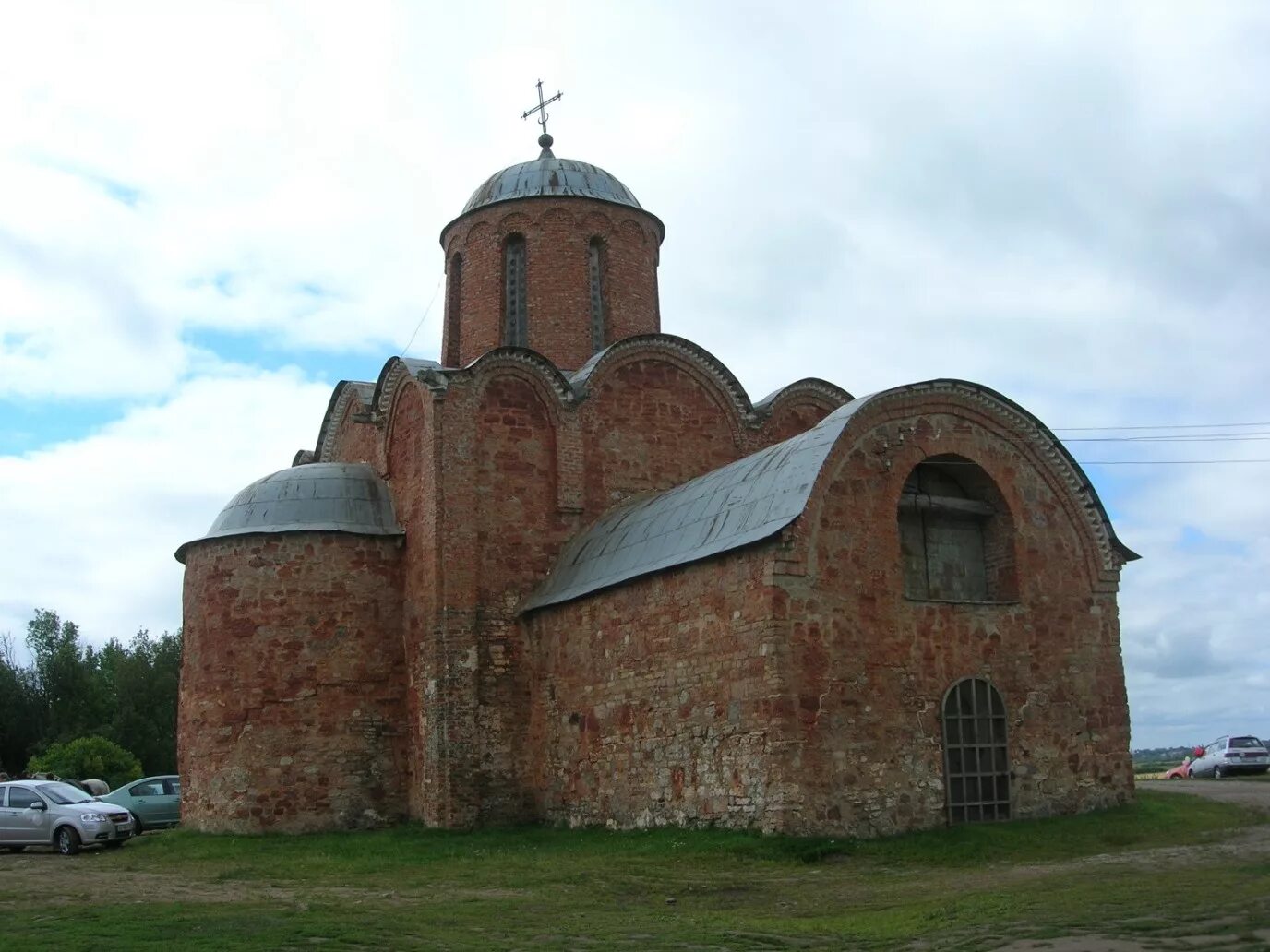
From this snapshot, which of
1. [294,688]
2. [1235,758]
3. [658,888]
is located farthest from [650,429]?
[1235,758]

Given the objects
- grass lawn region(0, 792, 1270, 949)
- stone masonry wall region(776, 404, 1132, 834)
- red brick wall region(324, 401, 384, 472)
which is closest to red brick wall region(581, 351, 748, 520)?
red brick wall region(324, 401, 384, 472)

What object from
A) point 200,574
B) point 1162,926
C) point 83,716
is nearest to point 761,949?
point 1162,926

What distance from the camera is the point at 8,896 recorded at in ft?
34.2

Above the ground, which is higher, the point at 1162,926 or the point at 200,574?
the point at 200,574

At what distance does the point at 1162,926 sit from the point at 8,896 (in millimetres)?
8442

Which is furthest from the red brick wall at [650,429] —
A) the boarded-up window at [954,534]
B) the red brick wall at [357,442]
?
the boarded-up window at [954,534]

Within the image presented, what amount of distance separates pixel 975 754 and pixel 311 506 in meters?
8.98

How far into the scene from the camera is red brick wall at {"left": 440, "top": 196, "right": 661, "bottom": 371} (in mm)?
19938

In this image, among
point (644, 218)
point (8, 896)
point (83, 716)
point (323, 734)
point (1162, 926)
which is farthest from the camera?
point (83, 716)

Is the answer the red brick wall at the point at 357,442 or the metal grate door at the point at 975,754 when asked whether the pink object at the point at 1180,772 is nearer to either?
the metal grate door at the point at 975,754

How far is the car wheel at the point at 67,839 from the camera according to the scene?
1533 cm

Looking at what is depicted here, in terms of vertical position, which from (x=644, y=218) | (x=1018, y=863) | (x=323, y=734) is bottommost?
(x=1018, y=863)

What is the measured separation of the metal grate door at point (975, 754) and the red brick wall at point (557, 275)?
8.24 m

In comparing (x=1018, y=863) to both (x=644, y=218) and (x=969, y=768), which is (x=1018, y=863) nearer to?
(x=969, y=768)
